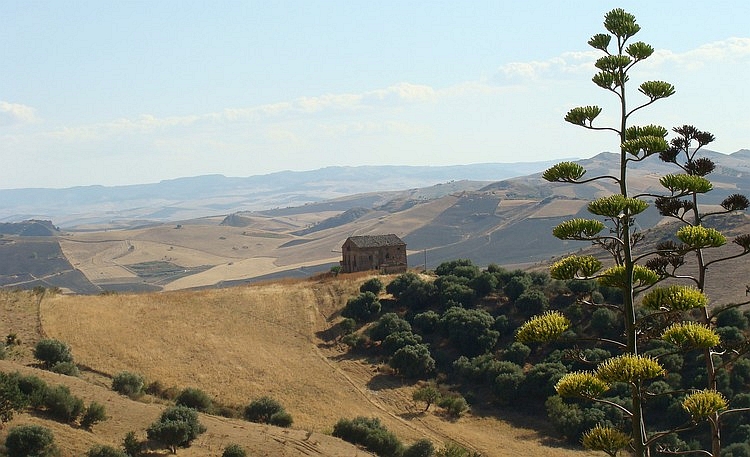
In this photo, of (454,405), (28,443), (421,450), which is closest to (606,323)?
(454,405)

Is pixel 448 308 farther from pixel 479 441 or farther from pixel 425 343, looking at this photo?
pixel 479 441

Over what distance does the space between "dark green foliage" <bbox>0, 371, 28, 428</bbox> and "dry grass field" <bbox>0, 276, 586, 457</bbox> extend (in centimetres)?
53

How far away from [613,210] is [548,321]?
244cm

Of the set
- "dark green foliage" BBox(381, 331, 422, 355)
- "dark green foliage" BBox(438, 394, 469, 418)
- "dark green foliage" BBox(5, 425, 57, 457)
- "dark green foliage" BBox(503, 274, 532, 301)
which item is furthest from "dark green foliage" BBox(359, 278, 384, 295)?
"dark green foliage" BBox(5, 425, 57, 457)

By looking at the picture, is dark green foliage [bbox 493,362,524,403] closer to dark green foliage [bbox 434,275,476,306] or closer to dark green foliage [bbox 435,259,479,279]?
dark green foliage [bbox 434,275,476,306]

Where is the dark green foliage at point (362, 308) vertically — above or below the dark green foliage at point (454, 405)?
above

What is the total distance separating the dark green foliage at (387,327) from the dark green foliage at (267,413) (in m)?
18.8

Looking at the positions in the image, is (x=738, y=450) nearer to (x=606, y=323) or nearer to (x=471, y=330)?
(x=606, y=323)

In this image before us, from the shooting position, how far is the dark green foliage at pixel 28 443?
78.4ft

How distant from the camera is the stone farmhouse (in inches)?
2958

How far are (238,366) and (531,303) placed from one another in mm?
24837

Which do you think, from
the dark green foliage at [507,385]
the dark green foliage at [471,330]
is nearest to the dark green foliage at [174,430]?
the dark green foliage at [507,385]

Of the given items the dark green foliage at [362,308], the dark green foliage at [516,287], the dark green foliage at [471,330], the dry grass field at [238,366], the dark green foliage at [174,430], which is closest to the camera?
the dark green foliage at [174,430]

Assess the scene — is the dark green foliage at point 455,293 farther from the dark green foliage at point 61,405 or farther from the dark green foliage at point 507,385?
the dark green foliage at point 61,405
